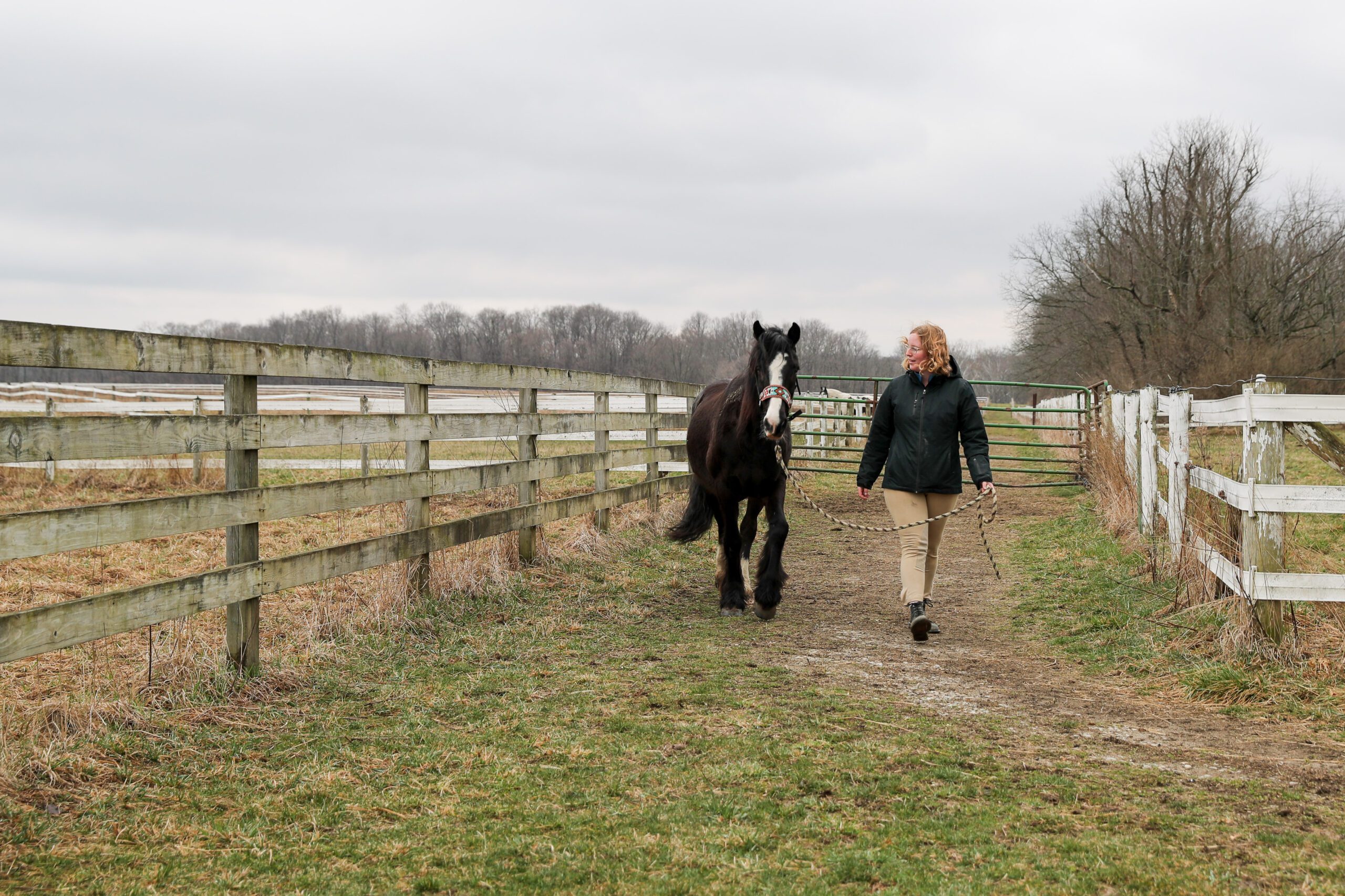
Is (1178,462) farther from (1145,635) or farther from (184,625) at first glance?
(184,625)

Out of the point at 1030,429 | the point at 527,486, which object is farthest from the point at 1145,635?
Answer: the point at 1030,429

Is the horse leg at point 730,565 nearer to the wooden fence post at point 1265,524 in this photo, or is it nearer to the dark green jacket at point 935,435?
the dark green jacket at point 935,435

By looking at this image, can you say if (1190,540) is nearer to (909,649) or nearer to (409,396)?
(909,649)

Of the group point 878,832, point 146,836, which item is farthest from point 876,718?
point 146,836

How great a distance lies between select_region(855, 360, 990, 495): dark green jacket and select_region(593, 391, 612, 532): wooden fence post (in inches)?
139

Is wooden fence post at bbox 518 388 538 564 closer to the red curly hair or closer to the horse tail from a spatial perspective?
the horse tail

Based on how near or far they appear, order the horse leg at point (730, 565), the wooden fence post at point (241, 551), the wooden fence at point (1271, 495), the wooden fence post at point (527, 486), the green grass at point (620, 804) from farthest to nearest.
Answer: the wooden fence post at point (527, 486), the horse leg at point (730, 565), the wooden fence at point (1271, 495), the wooden fence post at point (241, 551), the green grass at point (620, 804)

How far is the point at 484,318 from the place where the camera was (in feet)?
261

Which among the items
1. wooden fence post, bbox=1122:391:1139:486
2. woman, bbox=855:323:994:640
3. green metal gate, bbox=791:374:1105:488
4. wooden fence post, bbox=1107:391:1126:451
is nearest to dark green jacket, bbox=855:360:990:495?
woman, bbox=855:323:994:640

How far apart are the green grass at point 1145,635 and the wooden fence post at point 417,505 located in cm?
379

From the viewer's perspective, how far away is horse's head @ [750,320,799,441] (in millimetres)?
6148

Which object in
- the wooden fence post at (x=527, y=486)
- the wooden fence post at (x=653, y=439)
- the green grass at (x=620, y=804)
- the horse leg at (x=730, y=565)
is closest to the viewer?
the green grass at (x=620, y=804)

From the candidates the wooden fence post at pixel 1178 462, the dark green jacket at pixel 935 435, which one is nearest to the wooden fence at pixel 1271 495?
the wooden fence post at pixel 1178 462

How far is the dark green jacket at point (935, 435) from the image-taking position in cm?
602
